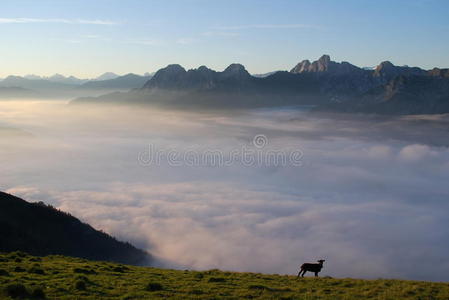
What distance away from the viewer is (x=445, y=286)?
2994cm

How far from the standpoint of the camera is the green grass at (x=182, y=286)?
2464 centimetres

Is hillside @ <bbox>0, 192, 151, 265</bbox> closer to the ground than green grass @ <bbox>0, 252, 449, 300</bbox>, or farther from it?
closer to the ground

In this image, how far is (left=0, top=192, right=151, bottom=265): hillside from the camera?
10438 cm

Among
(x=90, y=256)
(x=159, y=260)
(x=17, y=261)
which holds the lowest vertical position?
(x=159, y=260)

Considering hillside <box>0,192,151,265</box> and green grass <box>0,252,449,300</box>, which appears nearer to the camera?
green grass <box>0,252,449,300</box>

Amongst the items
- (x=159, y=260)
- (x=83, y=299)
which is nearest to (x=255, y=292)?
(x=83, y=299)

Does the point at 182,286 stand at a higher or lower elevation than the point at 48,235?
higher

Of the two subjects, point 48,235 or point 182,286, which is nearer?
point 182,286

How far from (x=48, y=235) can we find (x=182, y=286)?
106m

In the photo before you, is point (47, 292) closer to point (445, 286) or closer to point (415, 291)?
point (415, 291)

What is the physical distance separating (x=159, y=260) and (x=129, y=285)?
158496 millimetres

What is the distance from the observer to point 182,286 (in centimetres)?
2881

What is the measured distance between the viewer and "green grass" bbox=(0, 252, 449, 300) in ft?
80.8

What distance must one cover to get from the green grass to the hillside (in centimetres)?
7298
